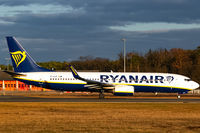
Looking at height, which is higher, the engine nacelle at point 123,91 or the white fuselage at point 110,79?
the white fuselage at point 110,79

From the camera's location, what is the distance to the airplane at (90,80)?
4956 centimetres

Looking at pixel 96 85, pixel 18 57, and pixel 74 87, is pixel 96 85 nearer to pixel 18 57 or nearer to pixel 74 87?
pixel 74 87

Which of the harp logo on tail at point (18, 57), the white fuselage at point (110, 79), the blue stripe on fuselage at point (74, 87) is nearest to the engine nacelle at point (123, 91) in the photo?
the white fuselage at point (110, 79)

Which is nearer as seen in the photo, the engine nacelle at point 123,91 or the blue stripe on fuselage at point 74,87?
the engine nacelle at point 123,91

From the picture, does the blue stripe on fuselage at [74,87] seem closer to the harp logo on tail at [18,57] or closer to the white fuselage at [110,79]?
the white fuselage at [110,79]

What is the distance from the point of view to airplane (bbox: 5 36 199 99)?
1951 inches

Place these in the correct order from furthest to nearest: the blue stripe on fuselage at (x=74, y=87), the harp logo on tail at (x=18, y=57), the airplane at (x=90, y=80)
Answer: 1. the harp logo on tail at (x=18, y=57)
2. the blue stripe on fuselage at (x=74, y=87)
3. the airplane at (x=90, y=80)

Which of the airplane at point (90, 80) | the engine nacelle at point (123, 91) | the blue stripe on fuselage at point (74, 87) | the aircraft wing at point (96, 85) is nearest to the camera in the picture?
the engine nacelle at point (123, 91)

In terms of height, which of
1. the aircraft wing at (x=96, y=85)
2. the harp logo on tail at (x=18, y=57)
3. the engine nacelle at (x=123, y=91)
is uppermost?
A: the harp logo on tail at (x=18, y=57)

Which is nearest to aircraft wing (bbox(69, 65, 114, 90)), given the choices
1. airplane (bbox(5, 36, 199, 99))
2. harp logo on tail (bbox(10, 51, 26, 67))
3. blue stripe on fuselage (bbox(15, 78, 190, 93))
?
airplane (bbox(5, 36, 199, 99))

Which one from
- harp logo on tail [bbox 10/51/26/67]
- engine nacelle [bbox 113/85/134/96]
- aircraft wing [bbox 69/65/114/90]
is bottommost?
engine nacelle [bbox 113/85/134/96]

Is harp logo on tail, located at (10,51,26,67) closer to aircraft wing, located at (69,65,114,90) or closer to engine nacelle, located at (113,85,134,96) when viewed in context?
aircraft wing, located at (69,65,114,90)

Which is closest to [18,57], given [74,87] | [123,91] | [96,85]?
[74,87]

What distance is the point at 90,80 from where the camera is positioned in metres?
49.0
